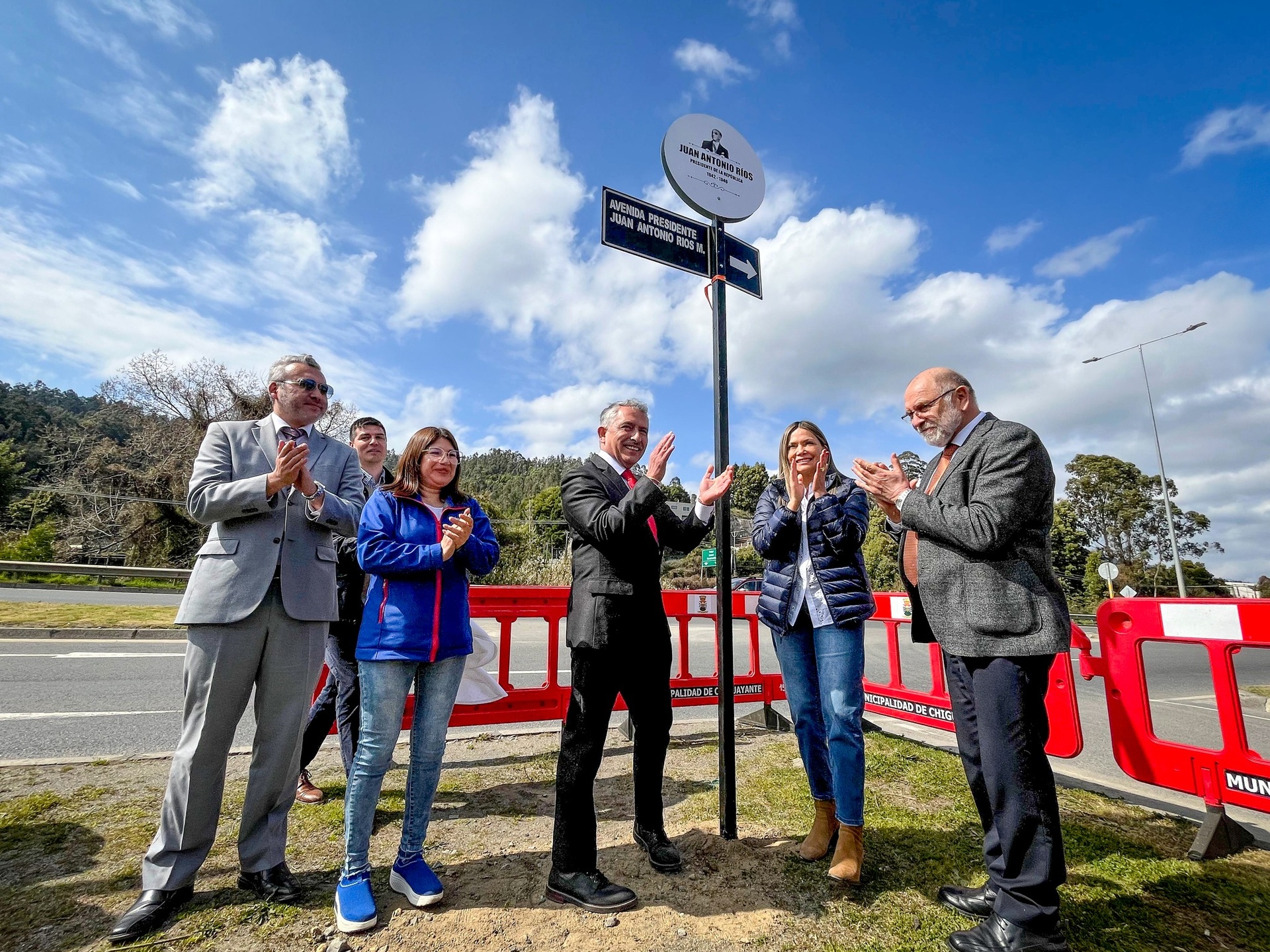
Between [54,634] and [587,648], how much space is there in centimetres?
1241

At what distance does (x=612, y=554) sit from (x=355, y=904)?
167 cm

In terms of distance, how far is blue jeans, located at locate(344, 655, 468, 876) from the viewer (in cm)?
236

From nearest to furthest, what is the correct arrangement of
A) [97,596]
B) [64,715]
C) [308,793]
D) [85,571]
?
[308,793]
[64,715]
[97,596]
[85,571]

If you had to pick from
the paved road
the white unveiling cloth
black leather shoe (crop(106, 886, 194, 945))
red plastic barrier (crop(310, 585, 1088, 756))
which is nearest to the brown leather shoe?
red plastic barrier (crop(310, 585, 1088, 756))

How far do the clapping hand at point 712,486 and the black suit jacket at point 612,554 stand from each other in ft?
0.59

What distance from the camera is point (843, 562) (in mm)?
2922

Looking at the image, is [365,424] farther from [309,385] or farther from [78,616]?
[78,616]

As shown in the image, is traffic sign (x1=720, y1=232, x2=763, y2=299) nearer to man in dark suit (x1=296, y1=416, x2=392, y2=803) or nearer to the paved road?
man in dark suit (x1=296, y1=416, x2=392, y2=803)

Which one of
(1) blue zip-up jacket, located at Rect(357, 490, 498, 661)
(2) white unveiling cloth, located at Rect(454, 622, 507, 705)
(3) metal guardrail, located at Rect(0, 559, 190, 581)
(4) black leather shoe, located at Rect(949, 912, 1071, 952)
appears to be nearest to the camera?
(4) black leather shoe, located at Rect(949, 912, 1071, 952)

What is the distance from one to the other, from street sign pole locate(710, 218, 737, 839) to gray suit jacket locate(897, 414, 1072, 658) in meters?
0.96

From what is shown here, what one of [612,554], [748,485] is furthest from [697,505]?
[748,485]

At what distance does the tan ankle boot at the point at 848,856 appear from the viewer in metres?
2.57

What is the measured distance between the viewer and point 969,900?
239cm

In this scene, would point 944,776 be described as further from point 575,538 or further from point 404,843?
point 404,843
